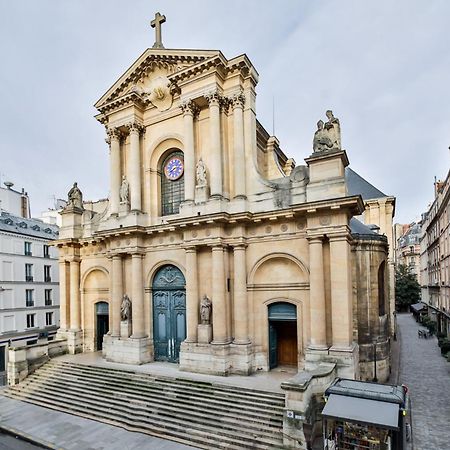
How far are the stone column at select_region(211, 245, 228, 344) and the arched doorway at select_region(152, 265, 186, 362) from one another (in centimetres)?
272

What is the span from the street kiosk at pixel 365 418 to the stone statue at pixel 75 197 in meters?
19.3


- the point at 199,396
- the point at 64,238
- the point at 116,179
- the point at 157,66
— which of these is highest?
the point at 157,66

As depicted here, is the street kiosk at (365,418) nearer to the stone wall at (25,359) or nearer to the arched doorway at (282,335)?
the arched doorway at (282,335)

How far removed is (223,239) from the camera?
16.8m

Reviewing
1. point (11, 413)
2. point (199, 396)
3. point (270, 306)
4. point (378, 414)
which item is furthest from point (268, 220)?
point (11, 413)

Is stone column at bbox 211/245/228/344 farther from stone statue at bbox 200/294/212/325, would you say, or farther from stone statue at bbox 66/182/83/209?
stone statue at bbox 66/182/83/209

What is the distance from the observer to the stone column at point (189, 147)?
1805 cm

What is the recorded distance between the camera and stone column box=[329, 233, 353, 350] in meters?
14.0

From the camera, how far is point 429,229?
44.1m

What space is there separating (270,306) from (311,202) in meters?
5.29

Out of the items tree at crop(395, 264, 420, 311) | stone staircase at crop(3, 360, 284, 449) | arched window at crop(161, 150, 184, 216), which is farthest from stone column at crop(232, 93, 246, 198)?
tree at crop(395, 264, 420, 311)

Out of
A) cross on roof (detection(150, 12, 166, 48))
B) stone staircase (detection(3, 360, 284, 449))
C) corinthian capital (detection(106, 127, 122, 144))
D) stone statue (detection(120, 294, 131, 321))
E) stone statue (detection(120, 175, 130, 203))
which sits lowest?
stone staircase (detection(3, 360, 284, 449))

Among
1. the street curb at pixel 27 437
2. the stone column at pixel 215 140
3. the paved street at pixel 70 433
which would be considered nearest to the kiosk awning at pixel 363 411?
the paved street at pixel 70 433

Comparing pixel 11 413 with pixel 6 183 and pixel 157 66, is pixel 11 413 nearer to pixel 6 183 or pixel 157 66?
pixel 157 66
